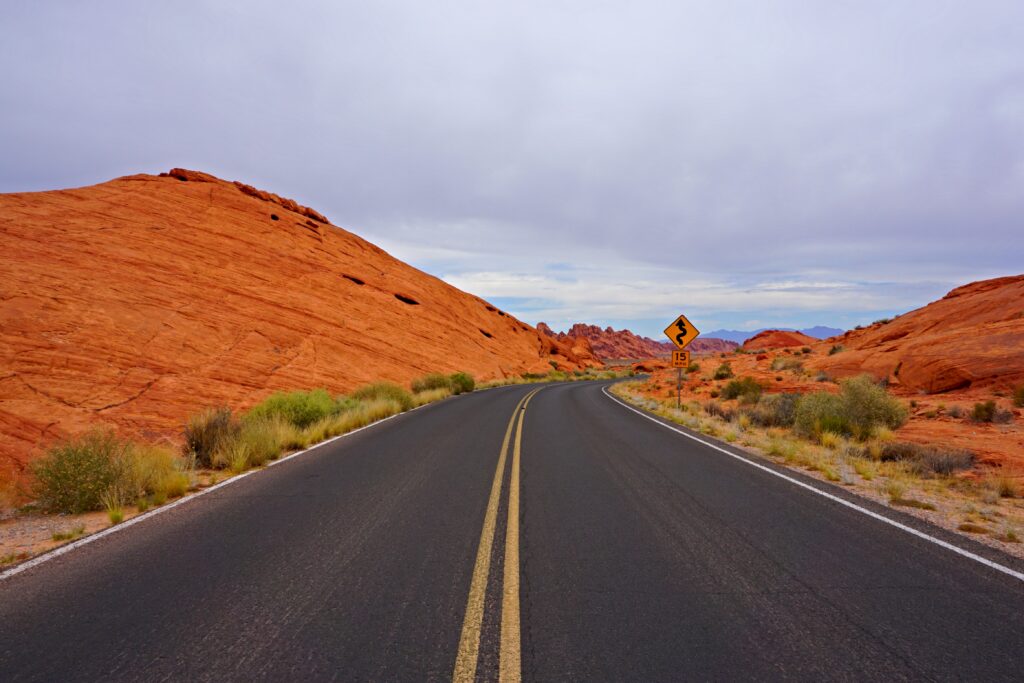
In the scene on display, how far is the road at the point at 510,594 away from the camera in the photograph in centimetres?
317

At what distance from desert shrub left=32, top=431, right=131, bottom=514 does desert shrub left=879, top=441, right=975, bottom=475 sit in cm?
Answer: 1361

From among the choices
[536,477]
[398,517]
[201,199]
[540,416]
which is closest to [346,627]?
[398,517]

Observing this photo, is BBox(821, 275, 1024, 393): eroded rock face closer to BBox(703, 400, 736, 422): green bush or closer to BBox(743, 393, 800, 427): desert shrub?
BBox(743, 393, 800, 427): desert shrub

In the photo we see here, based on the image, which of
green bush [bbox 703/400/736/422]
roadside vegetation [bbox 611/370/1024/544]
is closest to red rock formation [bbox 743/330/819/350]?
green bush [bbox 703/400/736/422]

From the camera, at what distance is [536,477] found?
842 cm

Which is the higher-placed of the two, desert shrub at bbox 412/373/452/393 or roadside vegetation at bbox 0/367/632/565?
desert shrub at bbox 412/373/452/393

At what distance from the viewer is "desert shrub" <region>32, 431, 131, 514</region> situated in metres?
6.87

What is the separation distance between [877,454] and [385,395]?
59.6 feet

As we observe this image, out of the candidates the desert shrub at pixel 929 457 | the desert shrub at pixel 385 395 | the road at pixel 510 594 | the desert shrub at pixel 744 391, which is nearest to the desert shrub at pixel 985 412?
the desert shrub at pixel 929 457

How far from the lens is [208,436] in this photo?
10.1m

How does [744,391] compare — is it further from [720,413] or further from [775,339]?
[775,339]

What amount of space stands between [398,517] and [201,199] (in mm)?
36851

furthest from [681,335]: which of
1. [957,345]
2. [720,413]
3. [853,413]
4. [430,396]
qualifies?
[430,396]

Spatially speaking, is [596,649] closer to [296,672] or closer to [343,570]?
[296,672]
